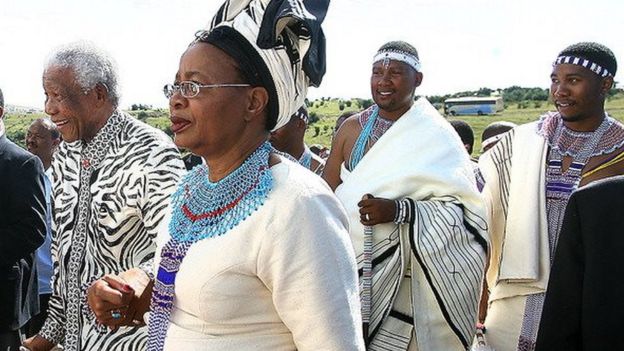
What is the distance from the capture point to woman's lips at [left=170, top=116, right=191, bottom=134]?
2.10 meters

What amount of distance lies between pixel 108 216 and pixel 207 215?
3.77ft

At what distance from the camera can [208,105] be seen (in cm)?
206

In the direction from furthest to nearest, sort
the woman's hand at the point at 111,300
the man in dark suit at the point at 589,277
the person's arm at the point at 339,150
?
1. the person's arm at the point at 339,150
2. the woman's hand at the point at 111,300
3. the man in dark suit at the point at 589,277

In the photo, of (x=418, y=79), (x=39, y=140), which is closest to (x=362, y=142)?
(x=418, y=79)

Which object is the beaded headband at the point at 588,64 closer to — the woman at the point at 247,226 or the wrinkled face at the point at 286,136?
the wrinkled face at the point at 286,136

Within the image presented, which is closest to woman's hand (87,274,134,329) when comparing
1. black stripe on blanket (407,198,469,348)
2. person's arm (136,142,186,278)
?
person's arm (136,142,186,278)

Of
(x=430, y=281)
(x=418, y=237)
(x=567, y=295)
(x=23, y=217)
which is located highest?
(x=567, y=295)

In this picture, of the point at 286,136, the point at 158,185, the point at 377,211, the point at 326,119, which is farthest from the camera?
the point at 326,119

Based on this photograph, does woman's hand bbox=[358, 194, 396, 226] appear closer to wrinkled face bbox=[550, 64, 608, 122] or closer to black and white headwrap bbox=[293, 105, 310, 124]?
wrinkled face bbox=[550, 64, 608, 122]

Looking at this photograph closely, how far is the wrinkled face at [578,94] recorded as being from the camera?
4.41 meters

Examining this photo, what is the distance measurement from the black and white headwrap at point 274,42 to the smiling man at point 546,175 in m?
2.56

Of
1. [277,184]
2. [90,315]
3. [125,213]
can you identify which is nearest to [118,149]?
[125,213]

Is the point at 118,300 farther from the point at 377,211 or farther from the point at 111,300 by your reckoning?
the point at 377,211

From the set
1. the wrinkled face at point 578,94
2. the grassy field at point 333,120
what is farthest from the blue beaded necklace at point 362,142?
the grassy field at point 333,120
